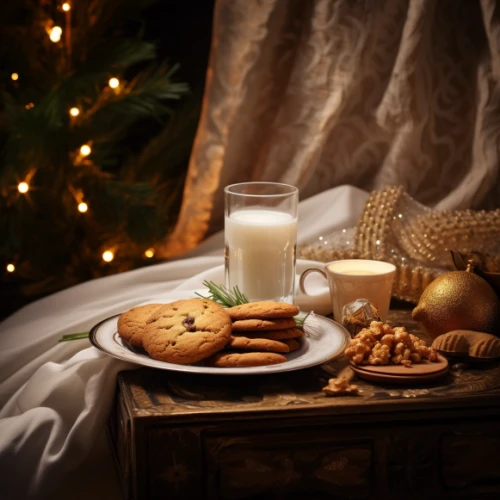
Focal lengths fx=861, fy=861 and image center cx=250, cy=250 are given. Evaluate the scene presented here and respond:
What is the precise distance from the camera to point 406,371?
39.0 inches

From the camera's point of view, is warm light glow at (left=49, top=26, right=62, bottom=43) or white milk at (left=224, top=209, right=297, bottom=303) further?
warm light glow at (left=49, top=26, right=62, bottom=43)

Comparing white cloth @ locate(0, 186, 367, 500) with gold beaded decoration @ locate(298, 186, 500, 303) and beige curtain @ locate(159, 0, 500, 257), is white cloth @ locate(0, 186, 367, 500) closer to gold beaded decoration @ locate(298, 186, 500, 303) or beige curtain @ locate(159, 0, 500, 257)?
gold beaded decoration @ locate(298, 186, 500, 303)

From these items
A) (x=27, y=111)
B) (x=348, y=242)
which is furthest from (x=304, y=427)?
(x=27, y=111)

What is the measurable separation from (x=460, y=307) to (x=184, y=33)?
3.46ft

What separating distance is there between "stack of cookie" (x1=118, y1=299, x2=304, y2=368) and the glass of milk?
0.16 meters

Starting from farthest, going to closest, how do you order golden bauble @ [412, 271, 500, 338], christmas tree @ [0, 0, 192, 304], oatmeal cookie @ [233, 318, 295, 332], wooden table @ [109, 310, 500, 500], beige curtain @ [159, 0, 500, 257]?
beige curtain @ [159, 0, 500, 257]
christmas tree @ [0, 0, 192, 304]
golden bauble @ [412, 271, 500, 338]
oatmeal cookie @ [233, 318, 295, 332]
wooden table @ [109, 310, 500, 500]

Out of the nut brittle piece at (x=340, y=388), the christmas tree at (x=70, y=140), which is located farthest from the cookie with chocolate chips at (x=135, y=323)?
the christmas tree at (x=70, y=140)

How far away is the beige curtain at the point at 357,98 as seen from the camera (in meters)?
1.66

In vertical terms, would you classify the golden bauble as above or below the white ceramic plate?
above

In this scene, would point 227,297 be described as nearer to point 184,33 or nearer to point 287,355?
point 287,355

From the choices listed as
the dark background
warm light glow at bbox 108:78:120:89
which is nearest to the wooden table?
warm light glow at bbox 108:78:120:89

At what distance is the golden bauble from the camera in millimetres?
1132

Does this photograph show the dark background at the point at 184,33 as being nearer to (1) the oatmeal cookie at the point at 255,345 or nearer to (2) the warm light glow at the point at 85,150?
(2) the warm light glow at the point at 85,150

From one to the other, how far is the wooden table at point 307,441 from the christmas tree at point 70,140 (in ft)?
2.21
